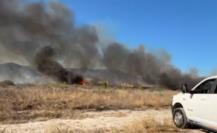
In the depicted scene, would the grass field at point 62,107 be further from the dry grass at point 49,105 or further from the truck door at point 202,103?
the truck door at point 202,103

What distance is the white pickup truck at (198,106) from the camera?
40.8 ft

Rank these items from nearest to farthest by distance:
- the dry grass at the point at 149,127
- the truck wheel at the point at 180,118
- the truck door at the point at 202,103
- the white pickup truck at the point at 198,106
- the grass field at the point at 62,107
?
the white pickup truck at the point at 198,106, the truck door at the point at 202,103, the dry grass at the point at 149,127, the truck wheel at the point at 180,118, the grass field at the point at 62,107

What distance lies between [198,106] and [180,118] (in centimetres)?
163

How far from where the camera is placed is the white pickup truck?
12.4m

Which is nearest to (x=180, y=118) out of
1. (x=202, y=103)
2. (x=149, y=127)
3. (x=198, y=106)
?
(x=149, y=127)

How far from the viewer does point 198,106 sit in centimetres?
1337

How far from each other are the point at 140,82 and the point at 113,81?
676 cm

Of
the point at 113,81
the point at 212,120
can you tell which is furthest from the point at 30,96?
the point at 113,81

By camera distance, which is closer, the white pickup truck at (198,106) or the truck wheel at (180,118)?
the white pickup truck at (198,106)

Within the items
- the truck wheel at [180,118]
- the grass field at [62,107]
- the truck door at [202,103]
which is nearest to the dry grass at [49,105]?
the grass field at [62,107]

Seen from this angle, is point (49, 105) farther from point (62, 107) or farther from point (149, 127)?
point (149, 127)

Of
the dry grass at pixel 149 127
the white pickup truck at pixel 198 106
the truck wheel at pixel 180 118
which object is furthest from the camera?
the truck wheel at pixel 180 118

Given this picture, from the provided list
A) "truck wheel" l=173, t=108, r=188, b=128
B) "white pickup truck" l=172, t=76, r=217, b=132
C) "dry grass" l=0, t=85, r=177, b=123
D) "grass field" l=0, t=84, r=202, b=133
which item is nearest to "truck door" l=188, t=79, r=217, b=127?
"white pickup truck" l=172, t=76, r=217, b=132

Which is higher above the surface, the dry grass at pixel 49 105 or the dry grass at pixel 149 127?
the dry grass at pixel 49 105
